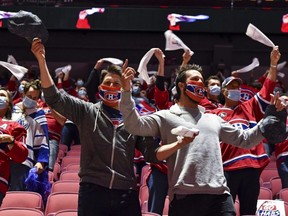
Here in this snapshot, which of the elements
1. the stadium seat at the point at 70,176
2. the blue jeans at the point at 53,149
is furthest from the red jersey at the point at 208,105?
the blue jeans at the point at 53,149

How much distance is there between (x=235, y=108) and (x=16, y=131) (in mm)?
1720

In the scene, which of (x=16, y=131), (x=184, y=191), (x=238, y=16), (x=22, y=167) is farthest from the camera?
(x=238, y=16)

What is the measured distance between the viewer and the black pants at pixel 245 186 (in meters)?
5.37

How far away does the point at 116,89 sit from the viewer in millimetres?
4262

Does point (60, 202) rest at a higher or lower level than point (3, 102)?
lower

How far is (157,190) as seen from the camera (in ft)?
18.9

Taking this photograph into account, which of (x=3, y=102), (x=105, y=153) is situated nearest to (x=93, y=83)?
(x=3, y=102)

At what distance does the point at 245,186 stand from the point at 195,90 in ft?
5.44

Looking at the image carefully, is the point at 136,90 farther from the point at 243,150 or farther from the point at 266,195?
the point at 243,150

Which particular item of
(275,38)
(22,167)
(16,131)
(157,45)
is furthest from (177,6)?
(16,131)

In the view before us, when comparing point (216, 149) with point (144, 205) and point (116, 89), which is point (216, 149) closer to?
point (116, 89)

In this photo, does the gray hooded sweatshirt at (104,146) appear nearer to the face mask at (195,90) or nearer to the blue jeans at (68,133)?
the face mask at (195,90)

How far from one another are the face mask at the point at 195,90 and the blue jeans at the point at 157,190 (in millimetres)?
1883

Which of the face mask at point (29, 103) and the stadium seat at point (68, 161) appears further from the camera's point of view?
the stadium seat at point (68, 161)
